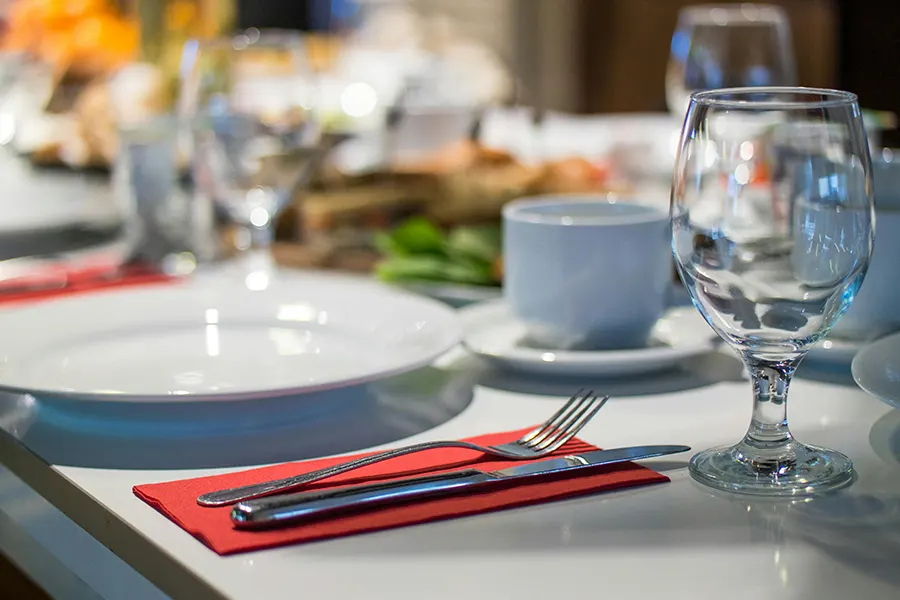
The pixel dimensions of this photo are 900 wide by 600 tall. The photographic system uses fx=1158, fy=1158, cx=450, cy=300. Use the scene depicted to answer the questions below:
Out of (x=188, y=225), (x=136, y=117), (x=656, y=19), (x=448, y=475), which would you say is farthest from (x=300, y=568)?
(x=656, y=19)

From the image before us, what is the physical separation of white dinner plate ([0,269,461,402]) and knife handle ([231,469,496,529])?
0.11 m

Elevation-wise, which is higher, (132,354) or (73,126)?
(73,126)

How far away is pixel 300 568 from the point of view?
1.52ft

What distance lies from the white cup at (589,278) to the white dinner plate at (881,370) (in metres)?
0.18

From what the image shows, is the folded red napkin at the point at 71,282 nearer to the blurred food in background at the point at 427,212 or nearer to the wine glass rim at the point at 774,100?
the blurred food in background at the point at 427,212

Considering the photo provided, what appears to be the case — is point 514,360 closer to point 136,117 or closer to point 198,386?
point 198,386

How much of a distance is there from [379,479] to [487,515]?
0.20 ft

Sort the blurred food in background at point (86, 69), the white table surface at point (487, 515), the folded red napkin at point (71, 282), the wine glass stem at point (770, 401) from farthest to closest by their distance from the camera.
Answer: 1. the blurred food in background at point (86, 69)
2. the folded red napkin at point (71, 282)
3. the wine glass stem at point (770, 401)
4. the white table surface at point (487, 515)

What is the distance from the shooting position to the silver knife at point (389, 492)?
1.63 ft

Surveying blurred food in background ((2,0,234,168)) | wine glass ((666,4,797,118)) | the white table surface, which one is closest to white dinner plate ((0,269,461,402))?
the white table surface

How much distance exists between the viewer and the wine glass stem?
21.8 inches

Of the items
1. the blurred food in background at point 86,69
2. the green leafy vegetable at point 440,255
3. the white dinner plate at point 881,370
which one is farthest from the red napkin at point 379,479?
the blurred food in background at point 86,69

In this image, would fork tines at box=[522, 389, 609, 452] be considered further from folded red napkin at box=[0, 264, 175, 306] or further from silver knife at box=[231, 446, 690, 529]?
folded red napkin at box=[0, 264, 175, 306]

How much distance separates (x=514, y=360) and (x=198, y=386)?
21cm
